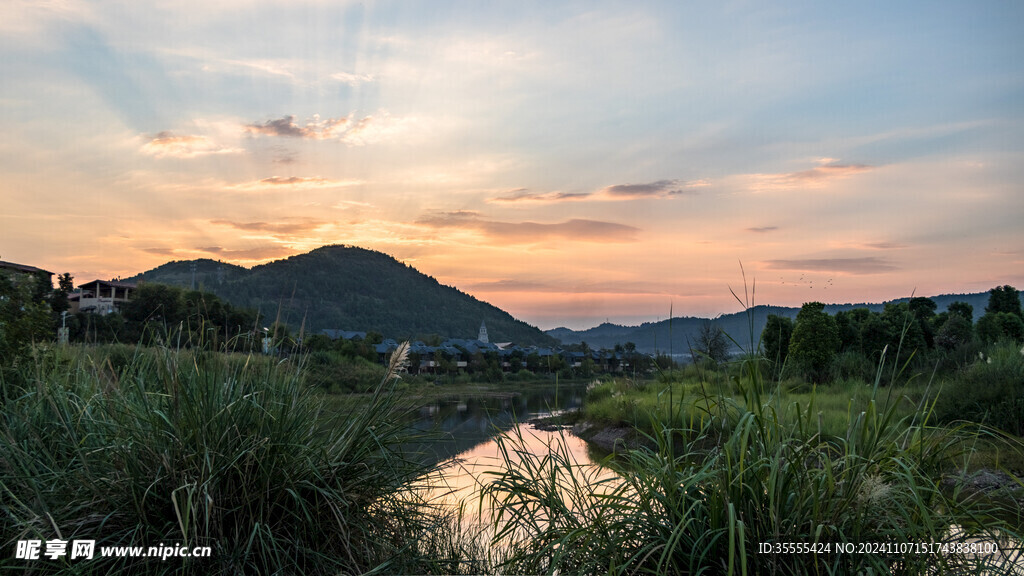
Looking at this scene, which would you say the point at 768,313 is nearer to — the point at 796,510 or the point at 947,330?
the point at 796,510

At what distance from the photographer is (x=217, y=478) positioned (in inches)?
113

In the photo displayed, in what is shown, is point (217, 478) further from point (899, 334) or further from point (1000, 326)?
point (1000, 326)

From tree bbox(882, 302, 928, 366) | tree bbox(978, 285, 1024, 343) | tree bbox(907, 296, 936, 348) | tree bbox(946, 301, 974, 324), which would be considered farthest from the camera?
tree bbox(946, 301, 974, 324)

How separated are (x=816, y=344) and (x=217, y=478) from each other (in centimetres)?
1661

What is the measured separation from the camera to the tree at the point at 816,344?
A: 54.2 ft

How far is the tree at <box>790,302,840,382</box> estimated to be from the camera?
1652 cm

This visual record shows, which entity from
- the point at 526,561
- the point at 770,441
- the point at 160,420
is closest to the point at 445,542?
the point at 526,561

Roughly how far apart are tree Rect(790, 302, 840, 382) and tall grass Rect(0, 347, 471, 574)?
15.2 meters

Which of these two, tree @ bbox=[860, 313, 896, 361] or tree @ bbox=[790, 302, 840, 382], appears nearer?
tree @ bbox=[790, 302, 840, 382]

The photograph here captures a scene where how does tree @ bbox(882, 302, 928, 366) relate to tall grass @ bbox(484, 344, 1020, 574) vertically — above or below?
above

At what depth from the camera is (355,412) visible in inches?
148

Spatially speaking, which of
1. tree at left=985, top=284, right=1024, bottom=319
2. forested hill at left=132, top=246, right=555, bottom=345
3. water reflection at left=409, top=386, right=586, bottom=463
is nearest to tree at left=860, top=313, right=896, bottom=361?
tree at left=985, top=284, right=1024, bottom=319

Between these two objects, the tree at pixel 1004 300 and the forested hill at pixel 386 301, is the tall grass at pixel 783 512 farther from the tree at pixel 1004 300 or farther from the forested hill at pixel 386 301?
the forested hill at pixel 386 301

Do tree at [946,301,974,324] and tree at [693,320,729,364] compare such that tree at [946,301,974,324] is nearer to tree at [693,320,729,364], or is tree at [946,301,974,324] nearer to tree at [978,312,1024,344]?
tree at [978,312,1024,344]
